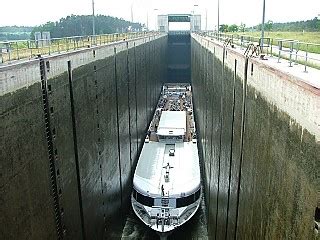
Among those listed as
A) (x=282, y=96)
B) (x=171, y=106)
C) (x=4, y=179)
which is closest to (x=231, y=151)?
(x=282, y=96)

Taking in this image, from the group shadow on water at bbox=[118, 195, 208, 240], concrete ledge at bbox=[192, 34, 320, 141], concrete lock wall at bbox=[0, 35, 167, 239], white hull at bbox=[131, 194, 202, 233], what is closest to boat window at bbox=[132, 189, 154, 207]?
white hull at bbox=[131, 194, 202, 233]

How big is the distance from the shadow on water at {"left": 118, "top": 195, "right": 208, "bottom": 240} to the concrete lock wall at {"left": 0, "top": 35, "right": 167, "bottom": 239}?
1141 mm

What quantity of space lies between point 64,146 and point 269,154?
5.56m

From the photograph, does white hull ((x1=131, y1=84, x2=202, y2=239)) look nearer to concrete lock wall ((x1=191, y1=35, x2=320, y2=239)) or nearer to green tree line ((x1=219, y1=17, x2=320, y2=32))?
Result: concrete lock wall ((x1=191, y1=35, x2=320, y2=239))

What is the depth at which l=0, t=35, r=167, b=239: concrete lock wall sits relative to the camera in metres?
7.71

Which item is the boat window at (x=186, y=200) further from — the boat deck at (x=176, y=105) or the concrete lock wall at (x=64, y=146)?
the boat deck at (x=176, y=105)

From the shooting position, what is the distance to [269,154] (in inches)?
316

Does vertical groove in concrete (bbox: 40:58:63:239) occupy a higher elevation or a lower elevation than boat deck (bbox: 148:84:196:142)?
higher

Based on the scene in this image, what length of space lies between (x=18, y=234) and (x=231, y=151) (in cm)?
745

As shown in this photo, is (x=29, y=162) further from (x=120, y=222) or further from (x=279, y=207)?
(x=120, y=222)

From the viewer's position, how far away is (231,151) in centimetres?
1310

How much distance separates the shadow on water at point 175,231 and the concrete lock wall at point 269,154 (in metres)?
5.70

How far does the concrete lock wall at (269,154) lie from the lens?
5.88m

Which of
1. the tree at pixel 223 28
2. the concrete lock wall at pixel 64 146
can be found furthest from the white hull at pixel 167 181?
the tree at pixel 223 28
